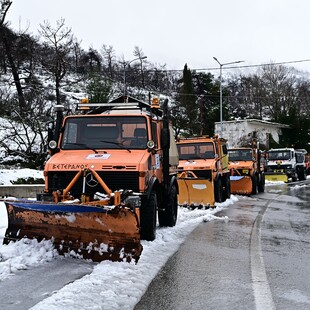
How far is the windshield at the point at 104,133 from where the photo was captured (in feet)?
27.1

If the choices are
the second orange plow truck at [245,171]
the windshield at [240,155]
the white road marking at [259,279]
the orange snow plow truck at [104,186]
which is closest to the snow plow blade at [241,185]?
the second orange plow truck at [245,171]

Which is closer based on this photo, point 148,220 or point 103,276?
point 103,276

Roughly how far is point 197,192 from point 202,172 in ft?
2.88

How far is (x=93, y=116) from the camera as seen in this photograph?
849cm

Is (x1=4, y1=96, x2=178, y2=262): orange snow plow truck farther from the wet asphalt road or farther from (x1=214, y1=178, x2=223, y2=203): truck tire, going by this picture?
(x1=214, y1=178, x2=223, y2=203): truck tire

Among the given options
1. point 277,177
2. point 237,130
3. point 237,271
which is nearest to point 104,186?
point 237,271

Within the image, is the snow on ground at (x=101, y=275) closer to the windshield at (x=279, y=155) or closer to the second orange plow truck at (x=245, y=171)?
the second orange plow truck at (x=245, y=171)

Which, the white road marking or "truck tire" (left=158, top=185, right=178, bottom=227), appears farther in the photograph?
"truck tire" (left=158, top=185, right=178, bottom=227)

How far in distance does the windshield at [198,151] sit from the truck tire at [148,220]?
797cm

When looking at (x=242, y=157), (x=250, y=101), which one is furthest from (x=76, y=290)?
(x=250, y=101)

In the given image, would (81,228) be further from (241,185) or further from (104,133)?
(241,185)

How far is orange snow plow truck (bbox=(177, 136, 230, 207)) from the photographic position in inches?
542

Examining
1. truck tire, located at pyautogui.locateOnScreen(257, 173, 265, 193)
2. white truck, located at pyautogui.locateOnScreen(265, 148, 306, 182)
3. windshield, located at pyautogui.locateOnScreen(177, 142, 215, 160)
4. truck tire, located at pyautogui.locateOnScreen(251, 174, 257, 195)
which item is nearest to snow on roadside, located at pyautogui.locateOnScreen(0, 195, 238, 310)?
windshield, located at pyautogui.locateOnScreen(177, 142, 215, 160)

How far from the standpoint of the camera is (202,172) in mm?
14422
